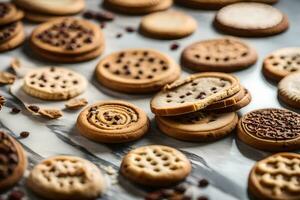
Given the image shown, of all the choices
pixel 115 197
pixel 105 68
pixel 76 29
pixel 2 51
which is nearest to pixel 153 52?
pixel 105 68

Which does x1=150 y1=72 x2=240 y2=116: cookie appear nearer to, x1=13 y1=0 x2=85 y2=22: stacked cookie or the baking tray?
the baking tray

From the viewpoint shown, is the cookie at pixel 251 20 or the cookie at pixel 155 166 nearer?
the cookie at pixel 155 166

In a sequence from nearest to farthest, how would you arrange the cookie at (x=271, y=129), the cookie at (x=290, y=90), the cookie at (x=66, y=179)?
1. the cookie at (x=66, y=179)
2. the cookie at (x=271, y=129)
3. the cookie at (x=290, y=90)

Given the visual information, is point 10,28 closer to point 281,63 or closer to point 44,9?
point 44,9

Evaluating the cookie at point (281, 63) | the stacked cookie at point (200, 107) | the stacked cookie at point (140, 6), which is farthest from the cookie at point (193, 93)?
the stacked cookie at point (140, 6)

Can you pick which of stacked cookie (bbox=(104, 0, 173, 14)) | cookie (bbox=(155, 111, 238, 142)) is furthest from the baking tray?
stacked cookie (bbox=(104, 0, 173, 14))

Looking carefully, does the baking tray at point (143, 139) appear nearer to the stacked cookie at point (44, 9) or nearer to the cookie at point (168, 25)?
the cookie at point (168, 25)
